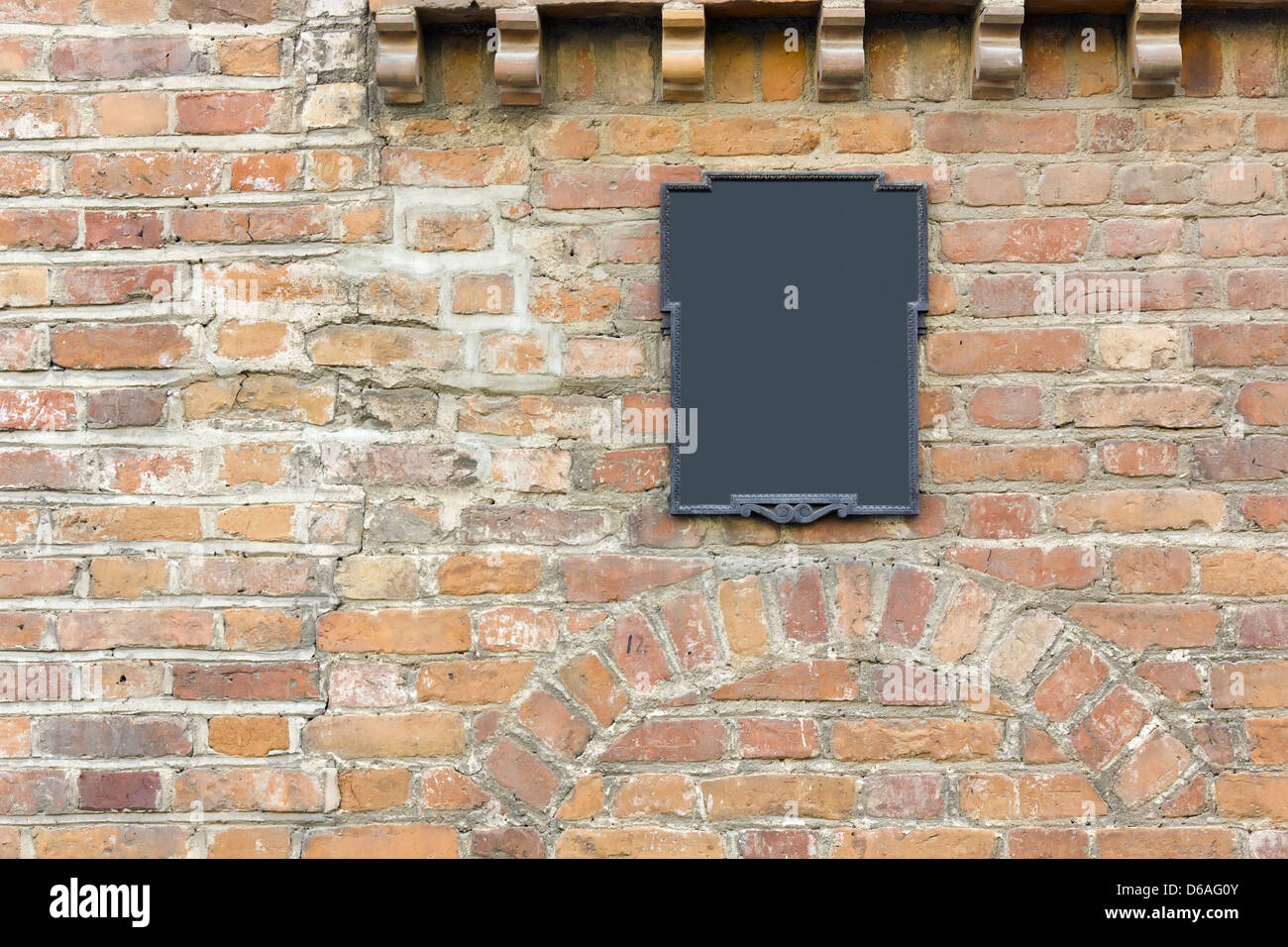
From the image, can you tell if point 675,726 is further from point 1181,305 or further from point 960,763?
point 1181,305

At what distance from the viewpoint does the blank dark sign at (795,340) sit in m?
2.39

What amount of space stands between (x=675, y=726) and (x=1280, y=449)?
140 centimetres

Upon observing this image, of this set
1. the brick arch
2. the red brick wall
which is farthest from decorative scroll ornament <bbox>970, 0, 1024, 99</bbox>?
the brick arch

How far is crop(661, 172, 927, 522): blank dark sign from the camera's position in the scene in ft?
7.84

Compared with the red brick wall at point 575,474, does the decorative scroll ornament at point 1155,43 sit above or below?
above

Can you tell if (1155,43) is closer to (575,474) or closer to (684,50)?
(684,50)

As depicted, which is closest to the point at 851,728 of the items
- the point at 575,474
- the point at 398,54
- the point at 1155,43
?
the point at 575,474

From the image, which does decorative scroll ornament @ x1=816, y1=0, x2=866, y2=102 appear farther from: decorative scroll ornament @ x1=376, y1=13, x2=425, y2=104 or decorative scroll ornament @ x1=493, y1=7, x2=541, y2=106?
decorative scroll ornament @ x1=376, y1=13, x2=425, y2=104

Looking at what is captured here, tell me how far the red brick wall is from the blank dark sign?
6 centimetres

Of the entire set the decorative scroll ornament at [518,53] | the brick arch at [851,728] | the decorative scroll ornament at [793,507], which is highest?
the decorative scroll ornament at [518,53]

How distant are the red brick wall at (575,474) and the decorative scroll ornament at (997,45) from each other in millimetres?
67

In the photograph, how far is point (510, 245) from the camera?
2.45 m

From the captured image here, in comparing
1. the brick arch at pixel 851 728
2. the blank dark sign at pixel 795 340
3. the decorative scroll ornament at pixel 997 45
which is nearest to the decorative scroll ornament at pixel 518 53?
the blank dark sign at pixel 795 340

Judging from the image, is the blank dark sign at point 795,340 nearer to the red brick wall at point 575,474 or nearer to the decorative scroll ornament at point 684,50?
the red brick wall at point 575,474
